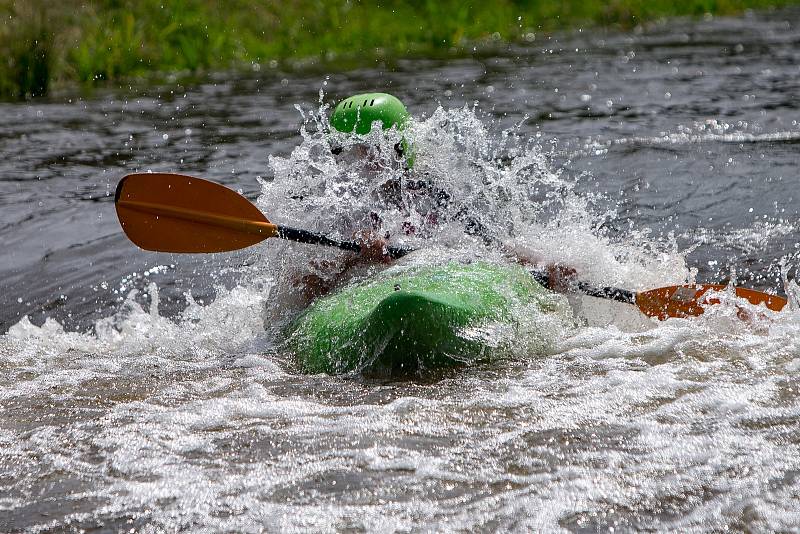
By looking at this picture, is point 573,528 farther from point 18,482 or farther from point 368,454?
point 18,482

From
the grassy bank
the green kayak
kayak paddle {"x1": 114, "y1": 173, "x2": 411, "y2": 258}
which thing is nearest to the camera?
the green kayak

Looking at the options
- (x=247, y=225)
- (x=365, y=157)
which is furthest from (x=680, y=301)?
(x=247, y=225)

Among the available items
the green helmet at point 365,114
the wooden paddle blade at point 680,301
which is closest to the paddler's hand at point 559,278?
the wooden paddle blade at point 680,301

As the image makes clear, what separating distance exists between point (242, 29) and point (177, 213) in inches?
391

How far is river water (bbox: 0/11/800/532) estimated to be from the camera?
10.3 feet

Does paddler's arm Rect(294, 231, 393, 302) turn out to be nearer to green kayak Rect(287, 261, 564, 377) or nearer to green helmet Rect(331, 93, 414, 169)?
green kayak Rect(287, 261, 564, 377)

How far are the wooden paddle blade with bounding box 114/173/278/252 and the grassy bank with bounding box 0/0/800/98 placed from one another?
6.81 meters

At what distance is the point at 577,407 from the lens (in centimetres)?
382

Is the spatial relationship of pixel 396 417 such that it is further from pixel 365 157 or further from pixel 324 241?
pixel 365 157

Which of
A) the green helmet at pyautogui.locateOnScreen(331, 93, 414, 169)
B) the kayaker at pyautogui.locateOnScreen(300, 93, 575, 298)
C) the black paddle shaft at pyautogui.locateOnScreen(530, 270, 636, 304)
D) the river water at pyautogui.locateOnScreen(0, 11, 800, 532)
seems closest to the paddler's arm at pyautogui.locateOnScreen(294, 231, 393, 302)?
the kayaker at pyautogui.locateOnScreen(300, 93, 575, 298)

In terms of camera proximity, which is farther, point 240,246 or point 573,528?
point 240,246

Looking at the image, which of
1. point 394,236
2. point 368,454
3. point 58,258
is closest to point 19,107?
point 58,258

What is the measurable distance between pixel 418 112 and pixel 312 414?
660 cm

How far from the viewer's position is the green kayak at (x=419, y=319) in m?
4.18
